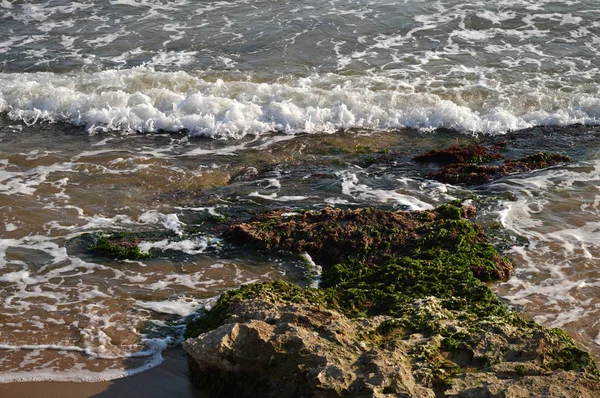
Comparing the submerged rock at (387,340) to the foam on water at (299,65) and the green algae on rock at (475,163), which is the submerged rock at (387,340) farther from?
the foam on water at (299,65)

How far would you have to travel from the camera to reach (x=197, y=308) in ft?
22.2

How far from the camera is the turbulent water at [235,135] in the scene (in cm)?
692

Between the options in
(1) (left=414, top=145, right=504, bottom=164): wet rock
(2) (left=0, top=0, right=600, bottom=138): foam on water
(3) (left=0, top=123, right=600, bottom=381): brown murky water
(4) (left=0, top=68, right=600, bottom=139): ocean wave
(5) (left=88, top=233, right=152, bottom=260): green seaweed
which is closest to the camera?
(3) (left=0, top=123, right=600, bottom=381): brown murky water

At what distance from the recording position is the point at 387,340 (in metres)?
5.46

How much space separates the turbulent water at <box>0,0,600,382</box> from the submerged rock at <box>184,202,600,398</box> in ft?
2.26

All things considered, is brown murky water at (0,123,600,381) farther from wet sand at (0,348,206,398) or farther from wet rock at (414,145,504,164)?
wet rock at (414,145,504,164)

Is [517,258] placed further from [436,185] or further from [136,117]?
[136,117]

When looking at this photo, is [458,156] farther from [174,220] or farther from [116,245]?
[116,245]

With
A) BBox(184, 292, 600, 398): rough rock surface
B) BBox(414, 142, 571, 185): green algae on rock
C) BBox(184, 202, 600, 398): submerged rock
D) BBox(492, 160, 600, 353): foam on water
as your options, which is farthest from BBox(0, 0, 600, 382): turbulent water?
BBox(184, 292, 600, 398): rough rock surface

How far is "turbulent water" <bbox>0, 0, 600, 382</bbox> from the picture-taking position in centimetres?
692

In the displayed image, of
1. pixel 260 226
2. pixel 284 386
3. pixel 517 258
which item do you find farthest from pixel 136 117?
pixel 284 386

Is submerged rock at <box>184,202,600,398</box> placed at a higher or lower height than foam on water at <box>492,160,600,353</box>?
higher

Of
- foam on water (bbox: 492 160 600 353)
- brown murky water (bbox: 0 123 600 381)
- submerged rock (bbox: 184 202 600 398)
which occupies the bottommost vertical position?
foam on water (bbox: 492 160 600 353)

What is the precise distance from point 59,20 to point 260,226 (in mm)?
12367
